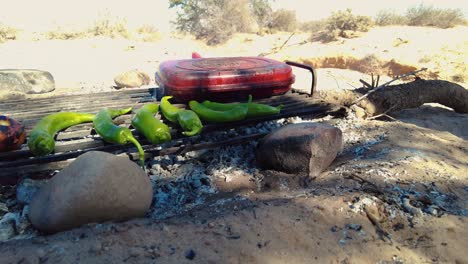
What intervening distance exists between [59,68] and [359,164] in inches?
337

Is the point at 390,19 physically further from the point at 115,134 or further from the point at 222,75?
the point at 115,134

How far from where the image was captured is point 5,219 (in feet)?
6.53

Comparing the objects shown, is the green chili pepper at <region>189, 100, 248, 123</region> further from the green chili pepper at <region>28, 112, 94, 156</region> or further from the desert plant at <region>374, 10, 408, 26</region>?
the desert plant at <region>374, 10, 408, 26</region>

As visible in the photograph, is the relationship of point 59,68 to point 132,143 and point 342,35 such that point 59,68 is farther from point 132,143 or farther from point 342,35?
point 342,35

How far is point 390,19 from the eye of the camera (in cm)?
1339

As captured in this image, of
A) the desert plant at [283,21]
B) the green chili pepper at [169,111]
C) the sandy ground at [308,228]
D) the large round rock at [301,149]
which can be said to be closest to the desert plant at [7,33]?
the desert plant at [283,21]

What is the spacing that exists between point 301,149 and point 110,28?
44.2 ft

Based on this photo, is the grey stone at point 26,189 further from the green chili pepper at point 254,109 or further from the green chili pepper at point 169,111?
the green chili pepper at point 254,109

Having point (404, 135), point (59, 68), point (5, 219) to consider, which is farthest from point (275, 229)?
point (59, 68)

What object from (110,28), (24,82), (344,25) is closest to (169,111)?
(24,82)

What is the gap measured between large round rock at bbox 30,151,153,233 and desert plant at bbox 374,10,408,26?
14075 mm

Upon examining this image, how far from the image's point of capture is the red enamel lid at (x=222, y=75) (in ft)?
10.5

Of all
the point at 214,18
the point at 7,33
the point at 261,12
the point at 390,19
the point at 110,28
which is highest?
the point at 261,12

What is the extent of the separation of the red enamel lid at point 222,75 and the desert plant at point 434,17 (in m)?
12.2
